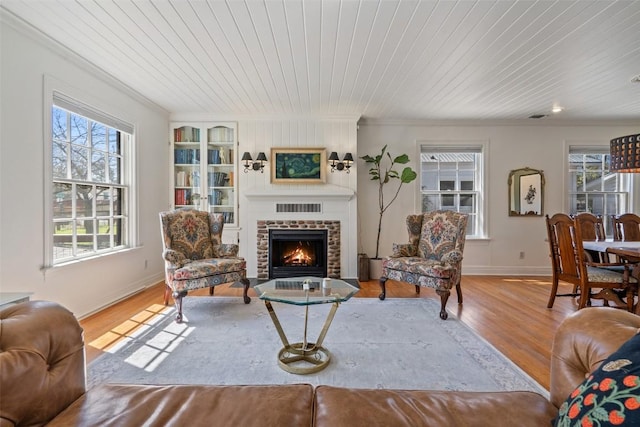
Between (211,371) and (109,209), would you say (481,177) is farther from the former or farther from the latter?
(109,209)

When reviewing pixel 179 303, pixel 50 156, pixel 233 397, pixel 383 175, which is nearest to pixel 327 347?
pixel 233 397

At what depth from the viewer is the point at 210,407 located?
886 mm

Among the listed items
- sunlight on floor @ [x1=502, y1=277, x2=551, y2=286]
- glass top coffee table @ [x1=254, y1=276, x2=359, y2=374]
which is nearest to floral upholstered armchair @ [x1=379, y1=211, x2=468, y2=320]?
glass top coffee table @ [x1=254, y1=276, x2=359, y2=374]

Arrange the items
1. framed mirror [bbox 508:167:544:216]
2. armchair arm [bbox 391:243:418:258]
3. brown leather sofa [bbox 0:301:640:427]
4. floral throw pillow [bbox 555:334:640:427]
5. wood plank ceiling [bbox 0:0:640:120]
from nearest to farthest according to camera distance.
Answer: floral throw pillow [bbox 555:334:640:427], brown leather sofa [bbox 0:301:640:427], wood plank ceiling [bbox 0:0:640:120], armchair arm [bbox 391:243:418:258], framed mirror [bbox 508:167:544:216]

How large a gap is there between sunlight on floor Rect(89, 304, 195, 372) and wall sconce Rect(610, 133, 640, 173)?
14.1ft

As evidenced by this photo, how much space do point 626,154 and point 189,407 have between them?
3912mm

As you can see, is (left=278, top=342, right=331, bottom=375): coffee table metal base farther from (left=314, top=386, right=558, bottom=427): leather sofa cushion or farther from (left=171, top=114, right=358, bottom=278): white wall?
(left=171, top=114, right=358, bottom=278): white wall

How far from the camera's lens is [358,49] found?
8.05 ft

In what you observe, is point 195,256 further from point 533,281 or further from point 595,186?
point 595,186

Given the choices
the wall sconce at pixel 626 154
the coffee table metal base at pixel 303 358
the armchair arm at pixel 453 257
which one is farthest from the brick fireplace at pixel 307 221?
the wall sconce at pixel 626 154

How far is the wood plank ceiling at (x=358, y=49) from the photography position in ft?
6.43

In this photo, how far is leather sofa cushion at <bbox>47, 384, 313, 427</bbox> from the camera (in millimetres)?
825

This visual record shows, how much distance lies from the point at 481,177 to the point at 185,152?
4.79 meters

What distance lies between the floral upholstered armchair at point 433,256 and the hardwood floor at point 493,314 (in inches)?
11.9
